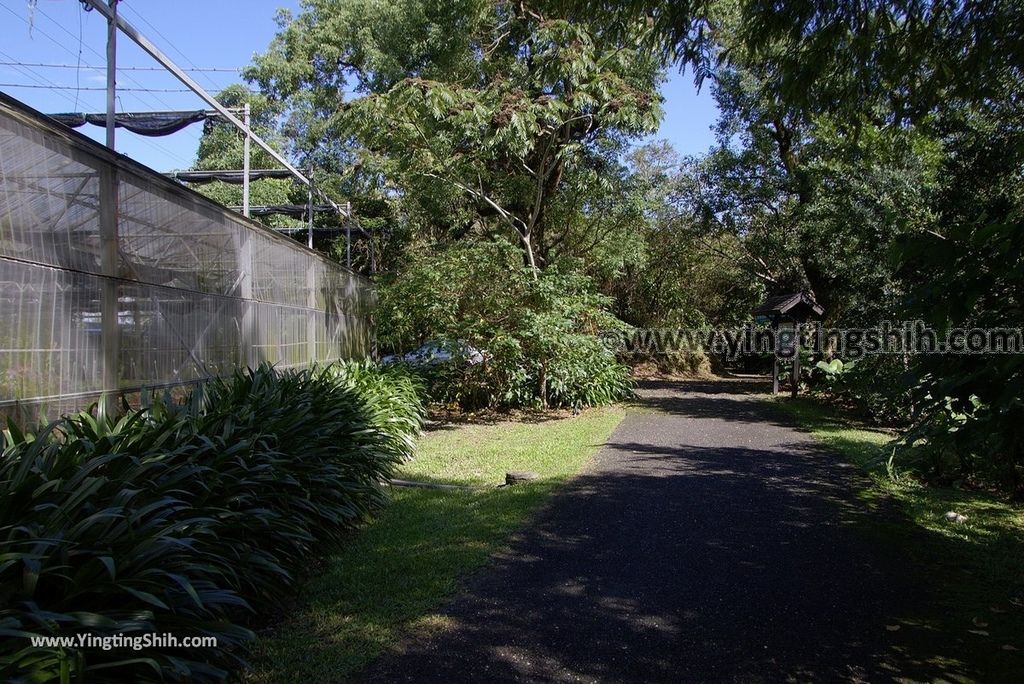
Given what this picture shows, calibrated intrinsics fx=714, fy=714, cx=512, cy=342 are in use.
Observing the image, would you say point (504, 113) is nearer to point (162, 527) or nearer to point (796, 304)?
point (796, 304)

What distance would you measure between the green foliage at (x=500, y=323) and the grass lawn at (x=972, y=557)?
5.33 m

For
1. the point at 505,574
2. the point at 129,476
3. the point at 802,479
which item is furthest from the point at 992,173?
the point at 129,476

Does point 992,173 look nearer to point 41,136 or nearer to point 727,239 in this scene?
point 41,136

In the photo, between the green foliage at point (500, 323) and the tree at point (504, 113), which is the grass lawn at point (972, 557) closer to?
the green foliage at point (500, 323)

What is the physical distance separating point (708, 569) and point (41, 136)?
199 inches

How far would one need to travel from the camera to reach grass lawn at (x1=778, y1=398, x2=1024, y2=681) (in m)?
3.82

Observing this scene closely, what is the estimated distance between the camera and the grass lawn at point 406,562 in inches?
140

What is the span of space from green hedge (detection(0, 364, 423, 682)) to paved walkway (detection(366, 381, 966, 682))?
0.92 meters

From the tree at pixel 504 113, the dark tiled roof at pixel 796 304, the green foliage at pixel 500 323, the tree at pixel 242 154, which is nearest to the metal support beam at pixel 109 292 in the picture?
the tree at pixel 504 113

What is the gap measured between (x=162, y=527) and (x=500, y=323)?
Result: 392 inches

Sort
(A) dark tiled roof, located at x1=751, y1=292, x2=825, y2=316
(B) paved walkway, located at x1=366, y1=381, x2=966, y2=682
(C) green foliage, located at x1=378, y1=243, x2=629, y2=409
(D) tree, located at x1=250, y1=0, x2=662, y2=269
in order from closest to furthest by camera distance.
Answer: (B) paved walkway, located at x1=366, y1=381, x2=966, y2=682 < (D) tree, located at x1=250, y1=0, x2=662, y2=269 < (C) green foliage, located at x1=378, y1=243, x2=629, y2=409 < (A) dark tiled roof, located at x1=751, y1=292, x2=825, y2=316

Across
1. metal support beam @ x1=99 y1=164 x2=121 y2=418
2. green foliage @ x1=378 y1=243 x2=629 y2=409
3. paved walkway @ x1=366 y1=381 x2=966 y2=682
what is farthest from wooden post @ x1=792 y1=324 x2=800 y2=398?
metal support beam @ x1=99 y1=164 x2=121 y2=418

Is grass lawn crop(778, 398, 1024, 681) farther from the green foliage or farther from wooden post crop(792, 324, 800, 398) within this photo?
wooden post crop(792, 324, 800, 398)

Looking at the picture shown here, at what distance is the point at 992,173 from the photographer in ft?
29.5
